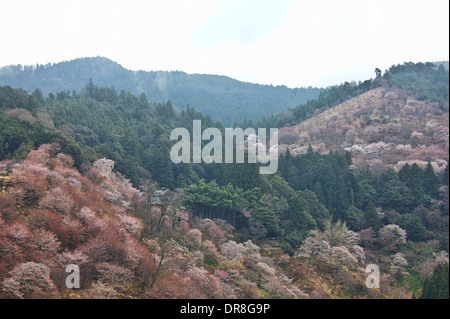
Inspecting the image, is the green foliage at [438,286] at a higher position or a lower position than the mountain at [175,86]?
lower

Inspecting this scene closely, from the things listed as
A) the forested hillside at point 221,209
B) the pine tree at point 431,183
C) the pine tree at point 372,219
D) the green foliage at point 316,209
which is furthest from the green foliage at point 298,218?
the pine tree at point 431,183

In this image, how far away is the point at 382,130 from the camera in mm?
60125

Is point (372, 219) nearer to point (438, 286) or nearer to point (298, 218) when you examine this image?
point (298, 218)

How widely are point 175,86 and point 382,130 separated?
11548 cm

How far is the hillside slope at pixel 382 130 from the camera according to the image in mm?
50312

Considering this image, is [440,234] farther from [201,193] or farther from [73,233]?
[73,233]

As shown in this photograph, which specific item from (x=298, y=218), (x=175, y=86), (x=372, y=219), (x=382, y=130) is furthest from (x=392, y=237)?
(x=175, y=86)

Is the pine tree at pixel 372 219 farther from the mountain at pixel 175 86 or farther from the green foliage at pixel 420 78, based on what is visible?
the mountain at pixel 175 86

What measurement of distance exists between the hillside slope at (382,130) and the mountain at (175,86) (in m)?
61.2

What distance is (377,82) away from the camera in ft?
270

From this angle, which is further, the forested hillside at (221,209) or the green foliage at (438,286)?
the green foliage at (438,286)

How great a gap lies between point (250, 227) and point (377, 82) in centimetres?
5813

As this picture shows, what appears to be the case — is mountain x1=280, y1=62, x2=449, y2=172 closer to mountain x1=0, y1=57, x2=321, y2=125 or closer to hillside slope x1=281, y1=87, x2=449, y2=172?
hillside slope x1=281, y1=87, x2=449, y2=172
